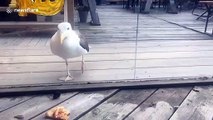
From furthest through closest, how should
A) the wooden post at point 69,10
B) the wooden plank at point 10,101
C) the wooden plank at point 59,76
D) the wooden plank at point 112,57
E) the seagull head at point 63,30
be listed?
the wooden post at point 69,10 → the wooden plank at point 112,57 → the wooden plank at point 59,76 → the seagull head at point 63,30 → the wooden plank at point 10,101

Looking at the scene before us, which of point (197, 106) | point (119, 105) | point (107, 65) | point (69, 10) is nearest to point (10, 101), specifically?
point (119, 105)

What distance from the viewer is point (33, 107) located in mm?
1793

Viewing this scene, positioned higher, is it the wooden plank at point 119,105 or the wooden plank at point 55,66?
the wooden plank at point 55,66

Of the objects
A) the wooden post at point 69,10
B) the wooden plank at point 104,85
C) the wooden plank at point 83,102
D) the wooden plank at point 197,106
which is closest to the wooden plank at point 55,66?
the wooden plank at point 104,85

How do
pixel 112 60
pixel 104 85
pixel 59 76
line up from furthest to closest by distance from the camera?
pixel 112 60
pixel 59 76
pixel 104 85

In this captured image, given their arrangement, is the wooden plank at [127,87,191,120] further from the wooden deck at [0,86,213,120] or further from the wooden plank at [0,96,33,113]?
the wooden plank at [0,96,33,113]

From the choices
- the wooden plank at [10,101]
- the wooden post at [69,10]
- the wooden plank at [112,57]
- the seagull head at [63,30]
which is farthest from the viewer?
the wooden post at [69,10]

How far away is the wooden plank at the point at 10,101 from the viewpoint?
5.88 ft

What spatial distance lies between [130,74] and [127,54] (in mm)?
649

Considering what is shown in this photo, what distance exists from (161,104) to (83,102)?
1.71ft

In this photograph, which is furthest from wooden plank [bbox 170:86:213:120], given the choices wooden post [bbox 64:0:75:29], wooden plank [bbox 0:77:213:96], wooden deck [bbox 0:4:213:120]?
wooden post [bbox 64:0:75:29]

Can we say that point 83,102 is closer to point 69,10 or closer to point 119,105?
point 119,105

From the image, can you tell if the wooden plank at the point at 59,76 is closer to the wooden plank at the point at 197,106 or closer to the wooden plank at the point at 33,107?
the wooden plank at the point at 33,107

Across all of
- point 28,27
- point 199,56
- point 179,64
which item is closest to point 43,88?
point 179,64
